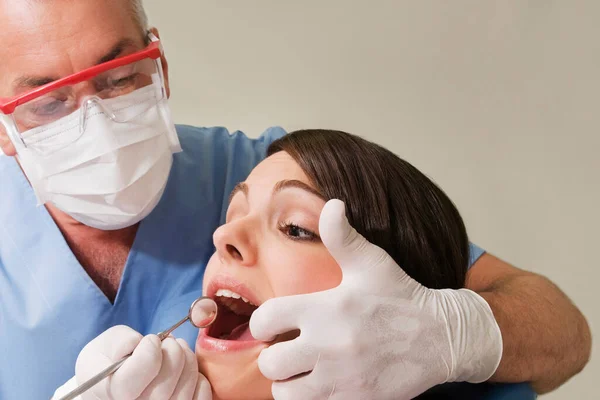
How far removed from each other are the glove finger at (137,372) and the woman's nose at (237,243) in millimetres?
190

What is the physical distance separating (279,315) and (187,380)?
0.73 feet

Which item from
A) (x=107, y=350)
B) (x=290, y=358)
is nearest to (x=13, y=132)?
(x=107, y=350)

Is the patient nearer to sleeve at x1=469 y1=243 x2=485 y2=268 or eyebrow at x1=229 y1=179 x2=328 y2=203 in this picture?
eyebrow at x1=229 y1=179 x2=328 y2=203

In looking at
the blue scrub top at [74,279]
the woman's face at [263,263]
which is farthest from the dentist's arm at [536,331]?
the blue scrub top at [74,279]

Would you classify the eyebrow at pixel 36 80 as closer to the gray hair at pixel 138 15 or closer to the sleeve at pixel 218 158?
the gray hair at pixel 138 15

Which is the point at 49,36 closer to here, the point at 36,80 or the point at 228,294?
the point at 36,80

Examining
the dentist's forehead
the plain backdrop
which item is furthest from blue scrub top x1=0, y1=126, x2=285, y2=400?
the plain backdrop

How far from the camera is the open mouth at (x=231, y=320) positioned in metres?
1.12

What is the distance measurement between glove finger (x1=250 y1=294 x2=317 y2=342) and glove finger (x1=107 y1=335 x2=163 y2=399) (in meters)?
0.17

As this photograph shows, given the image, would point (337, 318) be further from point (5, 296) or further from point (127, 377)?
point (5, 296)

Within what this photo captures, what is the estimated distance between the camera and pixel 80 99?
1169 mm

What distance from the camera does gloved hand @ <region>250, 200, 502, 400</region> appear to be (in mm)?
881

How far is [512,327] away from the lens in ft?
3.37

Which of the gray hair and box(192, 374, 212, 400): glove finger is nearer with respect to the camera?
box(192, 374, 212, 400): glove finger
